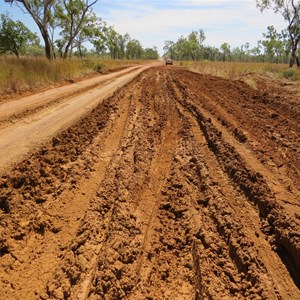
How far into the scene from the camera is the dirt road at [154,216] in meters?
2.38

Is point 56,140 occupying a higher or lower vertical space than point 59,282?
higher

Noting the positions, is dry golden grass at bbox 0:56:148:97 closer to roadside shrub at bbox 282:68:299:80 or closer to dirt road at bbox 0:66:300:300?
dirt road at bbox 0:66:300:300

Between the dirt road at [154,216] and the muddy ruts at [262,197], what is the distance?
0.01 m

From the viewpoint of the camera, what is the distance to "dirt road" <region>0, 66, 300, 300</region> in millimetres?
2385

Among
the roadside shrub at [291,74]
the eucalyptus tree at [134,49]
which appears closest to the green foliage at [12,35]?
the roadside shrub at [291,74]

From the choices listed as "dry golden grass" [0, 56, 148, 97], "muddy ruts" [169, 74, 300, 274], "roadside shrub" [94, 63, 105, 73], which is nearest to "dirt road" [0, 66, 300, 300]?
"muddy ruts" [169, 74, 300, 274]

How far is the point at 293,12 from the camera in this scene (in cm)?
2795

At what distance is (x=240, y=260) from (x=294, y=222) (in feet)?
2.94

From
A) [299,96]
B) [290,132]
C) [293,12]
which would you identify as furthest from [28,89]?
[293,12]

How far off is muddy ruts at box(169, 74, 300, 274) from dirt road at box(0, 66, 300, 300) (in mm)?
13

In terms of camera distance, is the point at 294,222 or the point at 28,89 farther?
the point at 28,89

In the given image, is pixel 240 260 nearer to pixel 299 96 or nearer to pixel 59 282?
pixel 59 282

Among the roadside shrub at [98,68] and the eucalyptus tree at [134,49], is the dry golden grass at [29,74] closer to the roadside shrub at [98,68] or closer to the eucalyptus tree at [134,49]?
the roadside shrub at [98,68]

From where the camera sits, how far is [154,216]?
3.35 m
